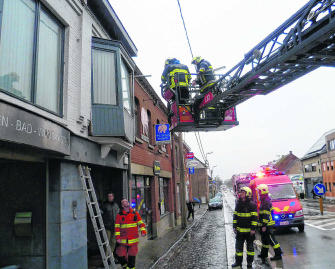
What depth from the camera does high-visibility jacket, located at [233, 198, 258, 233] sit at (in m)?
Answer: 7.00

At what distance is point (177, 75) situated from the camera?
10539mm

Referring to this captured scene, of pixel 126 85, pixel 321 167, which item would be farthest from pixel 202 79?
pixel 321 167

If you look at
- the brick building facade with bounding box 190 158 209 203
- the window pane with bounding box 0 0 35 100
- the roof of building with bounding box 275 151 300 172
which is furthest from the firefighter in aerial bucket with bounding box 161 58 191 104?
the roof of building with bounding box 275 151 300 172

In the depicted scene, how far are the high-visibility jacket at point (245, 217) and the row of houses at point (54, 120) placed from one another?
3.41 m

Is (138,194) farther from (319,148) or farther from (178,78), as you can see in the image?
(319,148)

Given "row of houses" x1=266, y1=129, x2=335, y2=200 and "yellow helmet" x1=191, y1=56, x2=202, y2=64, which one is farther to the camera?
"row of houses" x1=266, y1=129, x2=335, y2=200

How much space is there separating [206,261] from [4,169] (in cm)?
579

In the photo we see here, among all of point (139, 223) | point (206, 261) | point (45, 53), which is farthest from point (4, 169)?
point (206, 261)

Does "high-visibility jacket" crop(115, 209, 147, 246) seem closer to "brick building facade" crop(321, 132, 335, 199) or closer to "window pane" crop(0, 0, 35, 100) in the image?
"window pane" crop(0, 0, 35, 100)

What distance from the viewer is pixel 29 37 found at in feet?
16.6

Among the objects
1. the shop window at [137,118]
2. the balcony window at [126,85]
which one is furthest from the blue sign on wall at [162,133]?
the balcony window at [126,85]

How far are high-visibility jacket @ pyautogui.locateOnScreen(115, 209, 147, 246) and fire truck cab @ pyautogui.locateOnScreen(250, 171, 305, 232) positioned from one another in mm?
6670

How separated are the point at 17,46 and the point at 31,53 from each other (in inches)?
14.6

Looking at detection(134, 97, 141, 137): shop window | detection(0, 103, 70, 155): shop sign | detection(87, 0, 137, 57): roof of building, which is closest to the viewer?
detection(0, 103, 70, 155): shop sign
